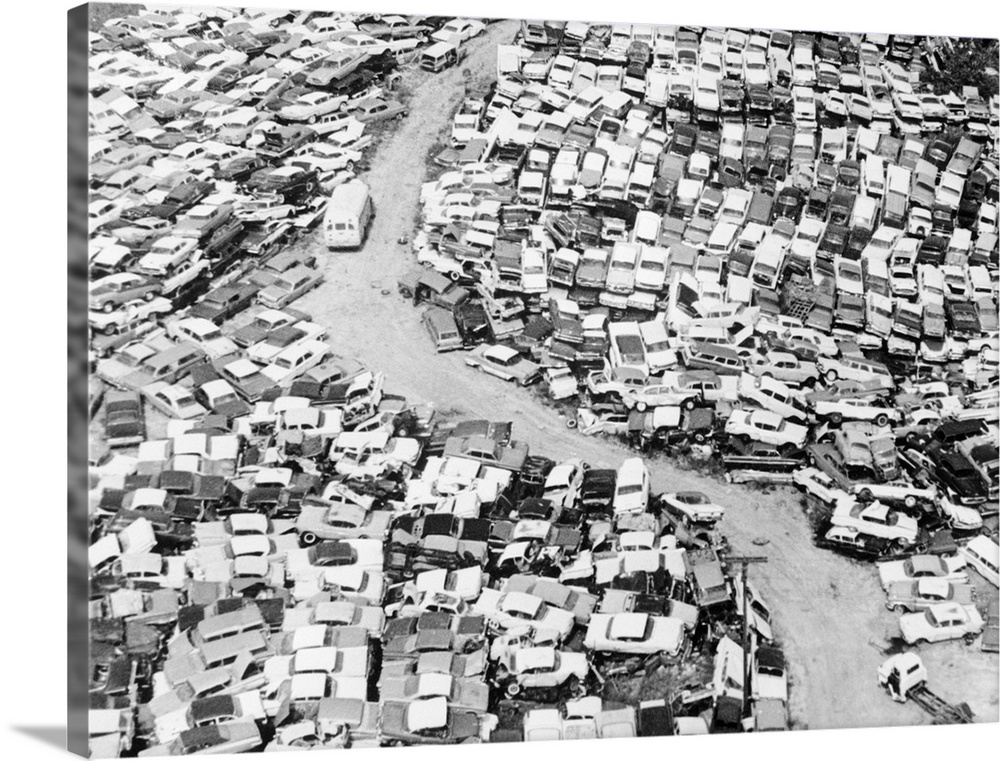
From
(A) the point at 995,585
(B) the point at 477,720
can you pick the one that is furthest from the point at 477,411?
(A) the point at 995,585

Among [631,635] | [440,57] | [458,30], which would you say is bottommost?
[631,635]

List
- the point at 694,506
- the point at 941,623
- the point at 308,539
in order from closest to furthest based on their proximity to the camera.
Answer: the point at 308,539, the point at 694,506, the point at 941,623

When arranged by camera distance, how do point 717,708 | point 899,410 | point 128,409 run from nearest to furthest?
point 128,409
point 717,708
point 899,410

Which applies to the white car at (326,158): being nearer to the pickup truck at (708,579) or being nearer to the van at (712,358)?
the van at (712,358)

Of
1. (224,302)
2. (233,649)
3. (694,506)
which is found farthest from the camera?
(694,506)

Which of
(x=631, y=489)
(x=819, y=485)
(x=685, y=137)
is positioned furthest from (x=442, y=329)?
(x=819, y=485)

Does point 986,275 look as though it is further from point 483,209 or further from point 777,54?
point 483,209

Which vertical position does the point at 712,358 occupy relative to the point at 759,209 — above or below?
below

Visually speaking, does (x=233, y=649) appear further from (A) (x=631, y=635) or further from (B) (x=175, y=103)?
(B) (x=175, y=103)
